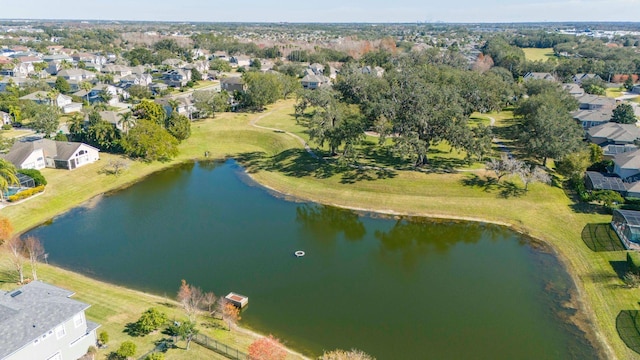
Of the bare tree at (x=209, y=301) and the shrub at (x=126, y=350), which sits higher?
the shrub at (x=126, y=350)

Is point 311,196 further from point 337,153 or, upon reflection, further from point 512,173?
point 512,173

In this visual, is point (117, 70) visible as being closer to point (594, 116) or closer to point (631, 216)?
point (594, 116)

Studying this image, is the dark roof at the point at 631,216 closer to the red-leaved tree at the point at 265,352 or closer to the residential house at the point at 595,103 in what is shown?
the red-leaved tree at the point at 265,352

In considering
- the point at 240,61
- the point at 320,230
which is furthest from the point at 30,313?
the point at 240,61

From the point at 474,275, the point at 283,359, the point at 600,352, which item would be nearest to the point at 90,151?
the point at 283,359

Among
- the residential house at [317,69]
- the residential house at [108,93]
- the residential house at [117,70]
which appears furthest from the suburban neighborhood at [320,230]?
the residential house at [317,69]

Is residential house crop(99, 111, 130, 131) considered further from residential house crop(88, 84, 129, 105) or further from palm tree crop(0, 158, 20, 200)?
residential house crop(88, 84, 129, 105)
